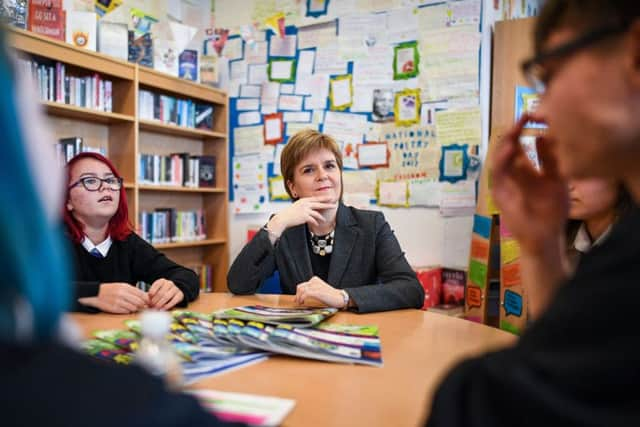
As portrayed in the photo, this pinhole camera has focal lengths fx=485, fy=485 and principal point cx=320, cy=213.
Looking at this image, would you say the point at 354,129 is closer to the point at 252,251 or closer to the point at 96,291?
the point at 252,251

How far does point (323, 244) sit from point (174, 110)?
232 cm

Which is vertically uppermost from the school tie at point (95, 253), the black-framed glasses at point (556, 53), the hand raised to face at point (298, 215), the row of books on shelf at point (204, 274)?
the black-framed glasses at point (556, 53)

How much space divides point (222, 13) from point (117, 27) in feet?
3.87

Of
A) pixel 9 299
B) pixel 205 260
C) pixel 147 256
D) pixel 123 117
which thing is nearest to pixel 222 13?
pixel 123 117

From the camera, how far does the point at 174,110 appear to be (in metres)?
3.84

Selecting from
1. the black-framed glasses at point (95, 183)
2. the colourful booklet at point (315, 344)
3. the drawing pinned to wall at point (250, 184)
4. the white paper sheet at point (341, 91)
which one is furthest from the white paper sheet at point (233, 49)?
the colourful booklet at point (315, 344)

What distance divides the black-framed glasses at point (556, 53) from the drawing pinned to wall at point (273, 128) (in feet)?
11.2

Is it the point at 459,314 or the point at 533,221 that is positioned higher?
the point at 533,221

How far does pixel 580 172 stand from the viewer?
61cm

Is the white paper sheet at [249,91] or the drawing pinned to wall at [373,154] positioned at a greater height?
the white paper sheet at [249,91]

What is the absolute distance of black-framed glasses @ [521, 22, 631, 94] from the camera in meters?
0.54

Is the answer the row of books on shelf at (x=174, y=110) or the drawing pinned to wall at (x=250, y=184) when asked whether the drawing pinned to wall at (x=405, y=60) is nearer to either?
the drawing pinned to wall at (x=250, y=184)

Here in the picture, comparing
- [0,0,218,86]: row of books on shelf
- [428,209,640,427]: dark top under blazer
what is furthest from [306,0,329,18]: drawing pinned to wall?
[428,209,640,427]: dark top under blazer

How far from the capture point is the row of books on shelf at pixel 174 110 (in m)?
3.61
